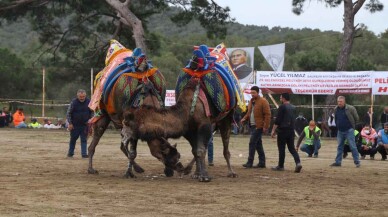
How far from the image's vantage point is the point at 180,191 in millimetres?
11969

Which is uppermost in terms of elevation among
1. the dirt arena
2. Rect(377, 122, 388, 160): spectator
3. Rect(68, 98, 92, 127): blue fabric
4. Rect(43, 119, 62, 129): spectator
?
Rect(68, 98, 92, 127): blue fabric

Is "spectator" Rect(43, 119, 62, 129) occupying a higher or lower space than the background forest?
lower

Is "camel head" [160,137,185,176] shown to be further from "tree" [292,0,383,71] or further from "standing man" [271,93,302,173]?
"tree" [292,0,383,71]

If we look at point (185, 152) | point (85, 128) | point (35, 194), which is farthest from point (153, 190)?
point (185, 152)

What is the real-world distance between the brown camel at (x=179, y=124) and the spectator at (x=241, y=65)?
19794 millimetres

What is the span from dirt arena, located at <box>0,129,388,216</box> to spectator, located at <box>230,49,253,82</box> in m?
15.4

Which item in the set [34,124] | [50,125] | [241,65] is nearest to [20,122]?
[34,124]

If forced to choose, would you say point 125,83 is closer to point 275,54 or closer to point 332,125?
point 332,125

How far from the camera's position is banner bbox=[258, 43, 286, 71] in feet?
114

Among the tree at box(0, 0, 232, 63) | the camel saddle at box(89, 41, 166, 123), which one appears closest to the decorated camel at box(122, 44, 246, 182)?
the camel saddle at box(89, 41, 166, 123)

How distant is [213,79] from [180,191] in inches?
108

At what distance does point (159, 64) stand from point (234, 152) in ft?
139

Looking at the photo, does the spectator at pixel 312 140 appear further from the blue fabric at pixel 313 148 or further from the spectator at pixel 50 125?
the spectator at pixel 50 125

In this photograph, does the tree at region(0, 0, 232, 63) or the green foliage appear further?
the green foliage
